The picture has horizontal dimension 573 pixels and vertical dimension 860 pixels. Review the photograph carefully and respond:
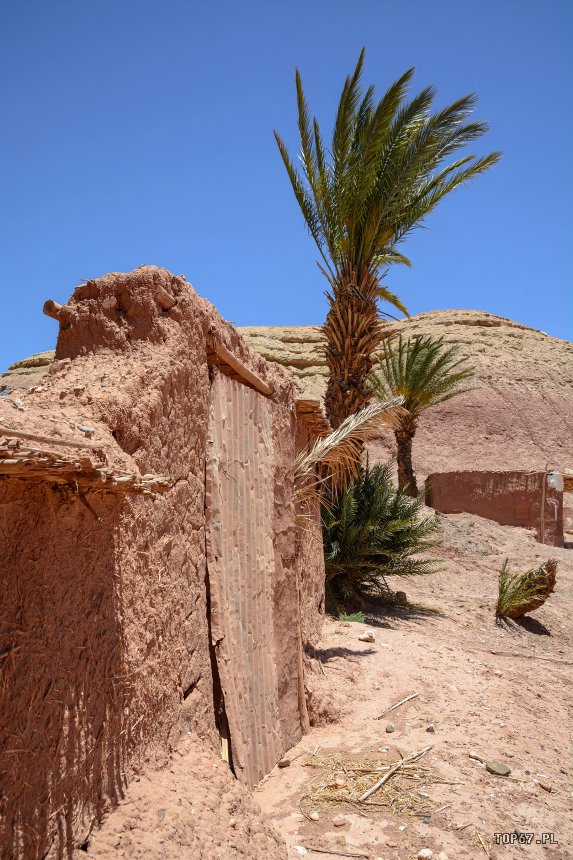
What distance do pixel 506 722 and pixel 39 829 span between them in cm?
391

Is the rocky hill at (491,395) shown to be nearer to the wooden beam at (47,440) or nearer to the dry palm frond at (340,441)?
the dry palm frond at (340,441)

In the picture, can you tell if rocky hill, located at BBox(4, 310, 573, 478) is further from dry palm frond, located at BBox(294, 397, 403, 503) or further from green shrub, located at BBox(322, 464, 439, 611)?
dry palm frond, located at BBox(294, 397, 403, 503)

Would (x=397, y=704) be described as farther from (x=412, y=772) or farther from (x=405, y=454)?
(x=405, y=454)

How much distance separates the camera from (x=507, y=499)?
17.6 m

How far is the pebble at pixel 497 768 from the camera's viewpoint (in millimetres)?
4590

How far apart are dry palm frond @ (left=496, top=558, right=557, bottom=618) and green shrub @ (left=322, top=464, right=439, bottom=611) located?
Answer: 3.59 feet

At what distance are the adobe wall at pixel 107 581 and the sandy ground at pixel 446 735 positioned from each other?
3.16 feet

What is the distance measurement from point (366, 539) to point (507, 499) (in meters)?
9.06

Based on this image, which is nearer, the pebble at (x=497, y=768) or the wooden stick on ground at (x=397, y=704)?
the pebble at (x=497, y=768)

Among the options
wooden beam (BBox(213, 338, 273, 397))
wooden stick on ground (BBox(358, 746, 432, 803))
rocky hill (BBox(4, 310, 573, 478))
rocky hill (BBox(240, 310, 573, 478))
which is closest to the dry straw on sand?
wooden stick on ground (BBox(358, 746, 432, 803))

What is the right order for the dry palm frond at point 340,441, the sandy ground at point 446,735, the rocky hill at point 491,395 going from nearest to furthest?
the sandy ground at point 446,735 < the dry palm frond at point 340,441 < the rocky hill at point 491,395

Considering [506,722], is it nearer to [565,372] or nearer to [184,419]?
[184,419]

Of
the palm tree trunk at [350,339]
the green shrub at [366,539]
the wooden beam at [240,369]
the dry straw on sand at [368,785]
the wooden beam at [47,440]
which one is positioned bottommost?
the dry straw on sand at [368,785]

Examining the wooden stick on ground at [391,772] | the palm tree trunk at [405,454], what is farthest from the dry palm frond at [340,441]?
the palm tree trunk at [405,454]
